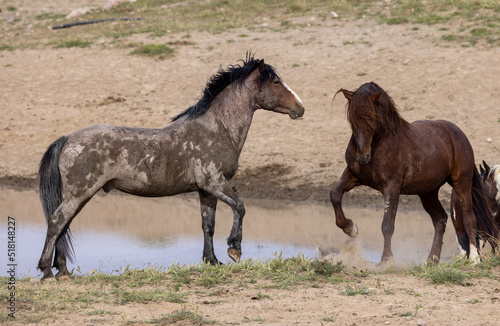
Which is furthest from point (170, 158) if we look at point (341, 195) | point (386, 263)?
point (386, 263)

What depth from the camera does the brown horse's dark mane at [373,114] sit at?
711cm

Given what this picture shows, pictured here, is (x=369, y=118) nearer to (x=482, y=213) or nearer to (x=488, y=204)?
(x=482, y=213)

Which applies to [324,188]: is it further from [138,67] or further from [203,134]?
[138,67]

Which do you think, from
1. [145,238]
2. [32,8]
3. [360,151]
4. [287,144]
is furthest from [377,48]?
[32,8]

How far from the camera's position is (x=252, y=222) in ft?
35.3

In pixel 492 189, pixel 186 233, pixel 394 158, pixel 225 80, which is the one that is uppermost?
pixel 225 80

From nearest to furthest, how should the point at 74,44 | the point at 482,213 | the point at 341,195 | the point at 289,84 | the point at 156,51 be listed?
1. the point at 341,195
2. the point at 482,213
3. the point at 289,84
4. the point at 156,51
5. the point at 74,44

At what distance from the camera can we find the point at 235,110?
24.5 ft

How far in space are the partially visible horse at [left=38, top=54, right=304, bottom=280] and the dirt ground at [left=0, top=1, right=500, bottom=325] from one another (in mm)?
4758

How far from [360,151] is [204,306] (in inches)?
92.0

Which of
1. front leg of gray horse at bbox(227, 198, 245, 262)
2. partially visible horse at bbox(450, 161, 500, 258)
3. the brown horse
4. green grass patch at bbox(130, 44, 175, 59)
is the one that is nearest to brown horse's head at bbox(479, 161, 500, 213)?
partially visible horse at bbox(450, 161, 500, 258)

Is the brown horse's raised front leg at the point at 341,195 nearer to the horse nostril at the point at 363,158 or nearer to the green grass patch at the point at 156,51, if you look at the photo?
the horse nostril at the point at 363,158

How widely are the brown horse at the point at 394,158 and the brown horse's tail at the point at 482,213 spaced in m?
0.14

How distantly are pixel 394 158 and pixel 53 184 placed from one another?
3176 millimetres
